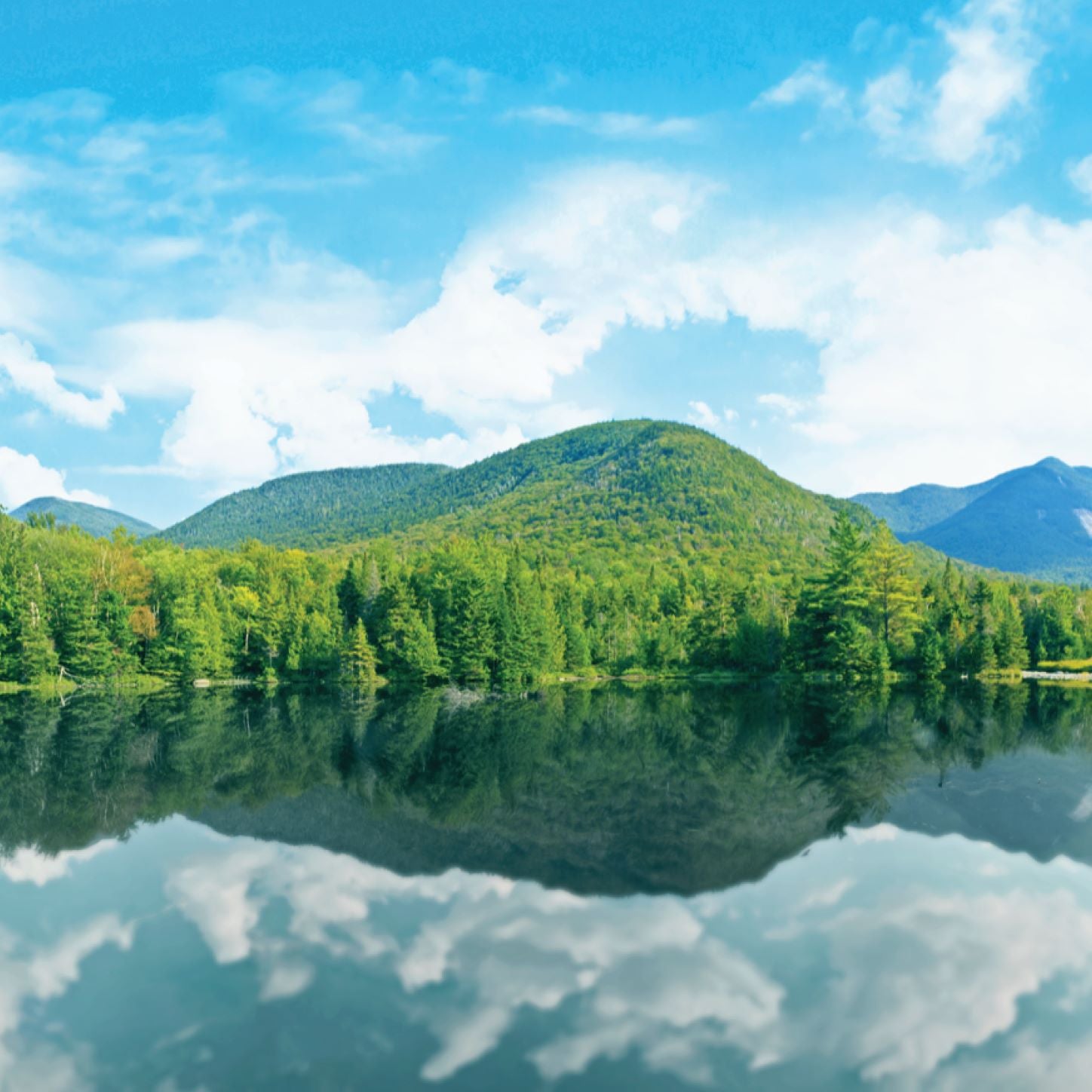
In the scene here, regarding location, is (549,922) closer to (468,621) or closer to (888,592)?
(468,621)

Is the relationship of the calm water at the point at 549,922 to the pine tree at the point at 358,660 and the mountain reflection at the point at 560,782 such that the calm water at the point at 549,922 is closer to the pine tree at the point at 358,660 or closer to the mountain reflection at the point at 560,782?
the mountain reflection at the point at 560,782

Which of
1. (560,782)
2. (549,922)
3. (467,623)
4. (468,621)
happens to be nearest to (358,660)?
(467,623)

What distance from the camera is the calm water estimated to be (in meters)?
11.8

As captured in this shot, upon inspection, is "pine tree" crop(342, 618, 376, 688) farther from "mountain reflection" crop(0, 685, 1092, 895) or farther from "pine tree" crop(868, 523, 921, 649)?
"pine tree" crop(868, 523, 921, 649)

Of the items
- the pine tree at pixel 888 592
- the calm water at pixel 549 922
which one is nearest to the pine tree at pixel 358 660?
the calm water at pixel 549 922

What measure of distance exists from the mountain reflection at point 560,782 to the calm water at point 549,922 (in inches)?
7.5

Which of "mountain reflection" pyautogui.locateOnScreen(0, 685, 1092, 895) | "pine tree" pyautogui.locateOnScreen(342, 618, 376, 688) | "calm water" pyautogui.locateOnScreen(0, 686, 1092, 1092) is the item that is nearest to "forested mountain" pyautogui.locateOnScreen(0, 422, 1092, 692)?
"pine tree" pyautogui.locateOnScreen(342, 618, 376, 688)

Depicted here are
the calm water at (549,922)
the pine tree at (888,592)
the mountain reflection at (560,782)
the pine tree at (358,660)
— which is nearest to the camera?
the calm water at (549,922)

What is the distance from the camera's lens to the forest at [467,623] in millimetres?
68125

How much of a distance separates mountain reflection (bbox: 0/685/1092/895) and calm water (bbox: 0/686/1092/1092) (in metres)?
0.19

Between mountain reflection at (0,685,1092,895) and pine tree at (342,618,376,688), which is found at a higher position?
pine tree at (342,618,376,688)

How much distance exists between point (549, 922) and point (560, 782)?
487 inches

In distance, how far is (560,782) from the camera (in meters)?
28.5

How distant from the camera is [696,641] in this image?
81.2 meters
